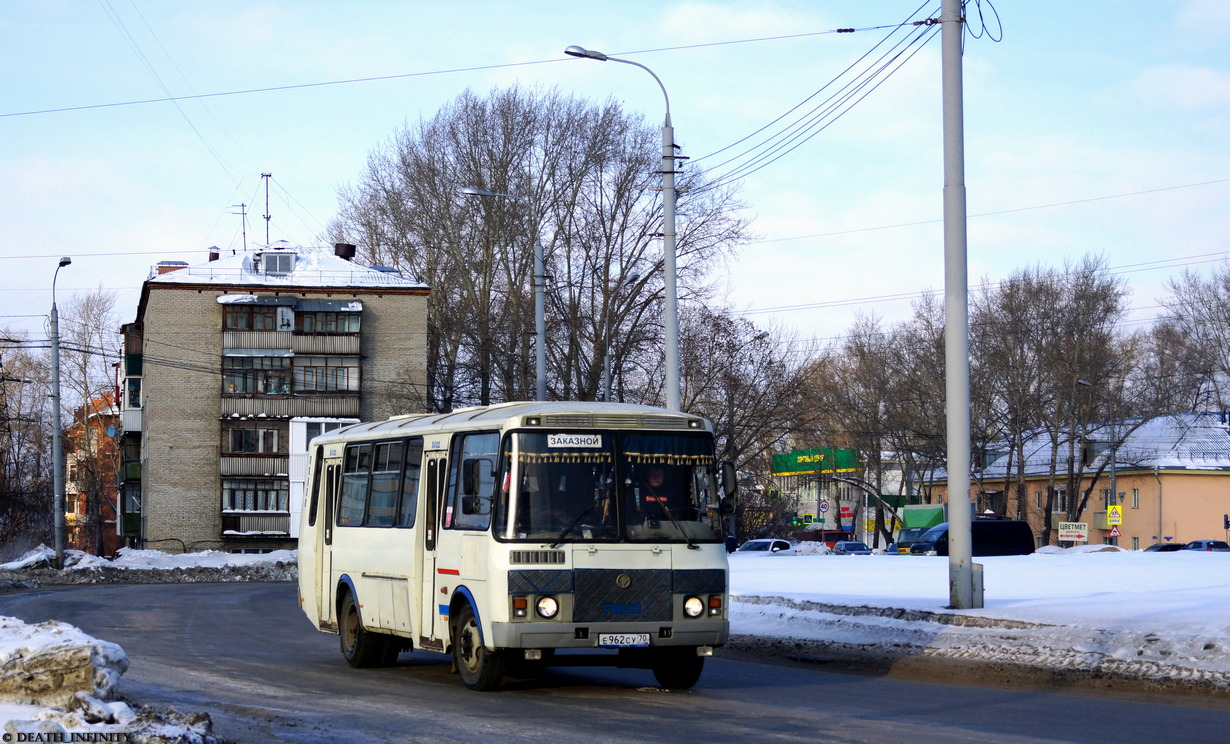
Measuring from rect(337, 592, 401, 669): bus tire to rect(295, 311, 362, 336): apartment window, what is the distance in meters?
52.5

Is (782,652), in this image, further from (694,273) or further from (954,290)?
(694,273)

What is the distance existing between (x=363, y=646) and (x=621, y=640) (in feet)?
13.7

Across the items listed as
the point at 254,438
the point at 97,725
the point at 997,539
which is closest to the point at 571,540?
the point at 97,725

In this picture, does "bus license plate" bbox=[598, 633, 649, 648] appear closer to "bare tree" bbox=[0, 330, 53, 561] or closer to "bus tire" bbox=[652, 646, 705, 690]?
"bus tire" bbox=[652, 646, 705, 690]

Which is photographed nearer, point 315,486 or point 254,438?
point 315,486

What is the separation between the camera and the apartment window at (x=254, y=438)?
2598 inches

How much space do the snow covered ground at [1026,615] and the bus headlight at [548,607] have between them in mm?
3878

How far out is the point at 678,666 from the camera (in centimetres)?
1309

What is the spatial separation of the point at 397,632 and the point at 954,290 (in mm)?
8292

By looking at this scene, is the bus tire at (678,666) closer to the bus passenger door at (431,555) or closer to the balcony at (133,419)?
the bus passenger door at (431,555)

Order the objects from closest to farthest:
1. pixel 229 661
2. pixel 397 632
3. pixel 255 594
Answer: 1. pixel 397 632
2. pixel 229 661
3. pixel 255 594

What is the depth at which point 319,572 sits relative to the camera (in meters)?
17.2

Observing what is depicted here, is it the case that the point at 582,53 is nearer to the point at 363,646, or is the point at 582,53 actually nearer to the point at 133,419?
the point at 363,646

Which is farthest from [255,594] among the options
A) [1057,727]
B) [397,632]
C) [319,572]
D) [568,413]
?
[1057,727]
